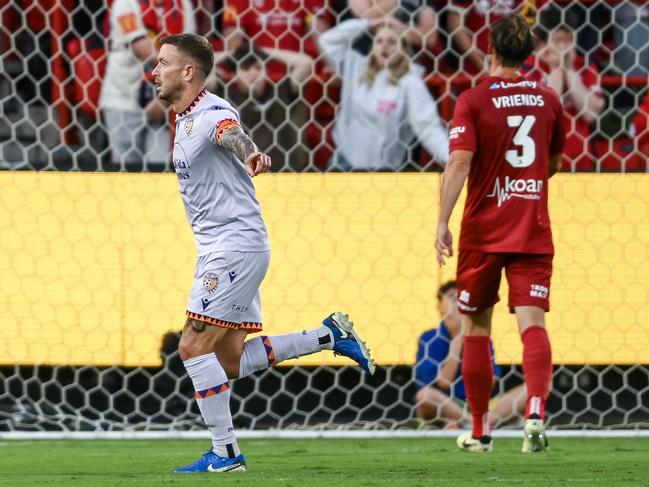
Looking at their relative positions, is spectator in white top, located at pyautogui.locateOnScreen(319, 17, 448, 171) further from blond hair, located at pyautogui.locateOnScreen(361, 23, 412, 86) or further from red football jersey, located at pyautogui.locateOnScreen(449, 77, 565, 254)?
red football jersey, located at pyautogui.locateOnScreen(449, 77, 565, 254)

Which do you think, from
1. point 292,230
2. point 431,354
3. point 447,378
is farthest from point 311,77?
point 447,378

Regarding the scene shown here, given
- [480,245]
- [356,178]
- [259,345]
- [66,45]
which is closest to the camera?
[259,345]

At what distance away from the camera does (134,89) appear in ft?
23.7

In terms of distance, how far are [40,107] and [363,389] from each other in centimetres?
234

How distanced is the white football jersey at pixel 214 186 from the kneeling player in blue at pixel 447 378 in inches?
90.1

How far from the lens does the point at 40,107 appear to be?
24.3 feet

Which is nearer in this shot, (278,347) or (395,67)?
(278,347)

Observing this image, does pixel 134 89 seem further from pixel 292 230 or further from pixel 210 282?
pixel 210 282

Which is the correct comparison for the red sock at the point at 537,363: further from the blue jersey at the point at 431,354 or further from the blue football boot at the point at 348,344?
the blue jersey at the point at 431,354

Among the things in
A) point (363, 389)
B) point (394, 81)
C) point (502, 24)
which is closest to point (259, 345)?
point (502, 24)

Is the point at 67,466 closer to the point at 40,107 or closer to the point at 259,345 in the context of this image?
the point at 259,345

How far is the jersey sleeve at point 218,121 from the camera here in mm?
4492

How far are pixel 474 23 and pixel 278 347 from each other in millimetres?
3142

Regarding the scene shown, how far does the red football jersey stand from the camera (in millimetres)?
5453
